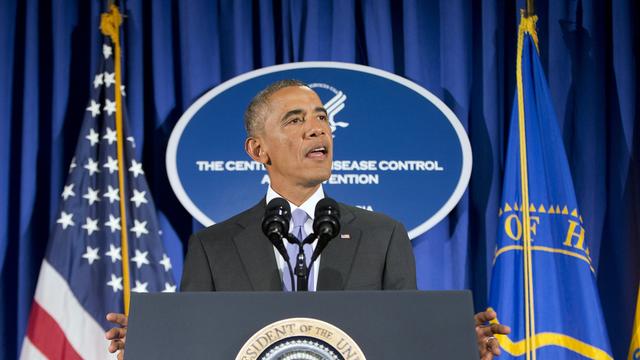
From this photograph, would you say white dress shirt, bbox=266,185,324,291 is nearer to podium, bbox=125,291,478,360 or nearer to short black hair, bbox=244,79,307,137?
short black hair, bbox=244,79,307,137

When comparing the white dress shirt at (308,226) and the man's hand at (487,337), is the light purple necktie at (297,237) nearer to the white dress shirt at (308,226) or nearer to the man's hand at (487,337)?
the white dress shirt at (308,226)

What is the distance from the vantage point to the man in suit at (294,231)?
231 cm

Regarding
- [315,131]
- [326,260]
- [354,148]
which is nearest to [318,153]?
[315,131]

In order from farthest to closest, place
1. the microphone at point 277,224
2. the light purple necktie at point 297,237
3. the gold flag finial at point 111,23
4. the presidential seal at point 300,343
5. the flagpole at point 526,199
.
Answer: the gold flag finial at point 111,23 < the flagpole at point 526,199 < the light purple necktie at point 297,237 < the microphone at point 277,224 < the presidential seal at point 300,343

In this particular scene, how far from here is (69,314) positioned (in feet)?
12.8

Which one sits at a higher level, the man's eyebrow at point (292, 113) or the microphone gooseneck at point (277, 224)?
the man's eyebrow at point (292, 113)

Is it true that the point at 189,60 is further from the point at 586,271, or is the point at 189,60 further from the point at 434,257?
the point at 586,271

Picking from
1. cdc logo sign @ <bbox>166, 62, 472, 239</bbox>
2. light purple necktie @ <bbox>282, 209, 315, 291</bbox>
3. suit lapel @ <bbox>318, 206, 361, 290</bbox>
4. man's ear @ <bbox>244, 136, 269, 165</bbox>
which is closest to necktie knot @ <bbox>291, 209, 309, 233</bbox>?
light purple necktie @ <bbox>282, 209, 315, 291</bbox>

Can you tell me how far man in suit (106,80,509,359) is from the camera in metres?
2.31

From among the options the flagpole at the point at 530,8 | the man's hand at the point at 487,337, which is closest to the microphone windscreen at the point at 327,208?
the man's hand at the point at 487,337

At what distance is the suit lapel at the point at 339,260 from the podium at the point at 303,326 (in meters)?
0.52

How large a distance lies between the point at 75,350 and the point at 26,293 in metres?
0.45

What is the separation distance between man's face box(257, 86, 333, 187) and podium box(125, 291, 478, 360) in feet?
2.63

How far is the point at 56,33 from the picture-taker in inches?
170
